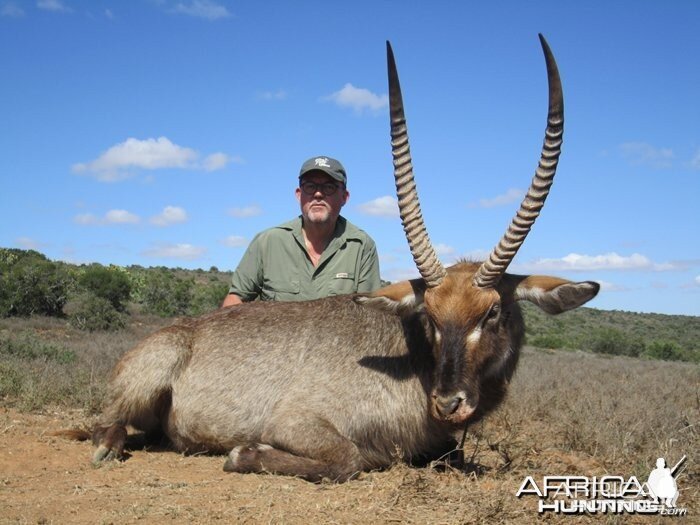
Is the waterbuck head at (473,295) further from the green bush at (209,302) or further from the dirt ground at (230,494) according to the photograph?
the green bush at (209,302)

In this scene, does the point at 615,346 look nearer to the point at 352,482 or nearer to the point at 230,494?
the point at 352,482

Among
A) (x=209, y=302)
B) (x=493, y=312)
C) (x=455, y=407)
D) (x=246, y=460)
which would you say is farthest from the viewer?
(x=209, y=302)

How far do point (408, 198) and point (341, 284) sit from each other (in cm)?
305

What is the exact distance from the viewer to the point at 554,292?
17.1 feet

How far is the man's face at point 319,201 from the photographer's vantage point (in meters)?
8.33

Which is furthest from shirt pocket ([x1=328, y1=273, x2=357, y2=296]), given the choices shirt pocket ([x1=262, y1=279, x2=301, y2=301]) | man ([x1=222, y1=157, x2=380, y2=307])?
shirt pocket ([x1=262, y1=279, x2=301, y2=301])

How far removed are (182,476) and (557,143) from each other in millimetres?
3893

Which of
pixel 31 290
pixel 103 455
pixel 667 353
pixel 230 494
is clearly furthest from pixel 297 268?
pixel 667 353

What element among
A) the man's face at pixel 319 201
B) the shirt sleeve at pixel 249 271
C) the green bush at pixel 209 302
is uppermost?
the man's face at pixel 319 201

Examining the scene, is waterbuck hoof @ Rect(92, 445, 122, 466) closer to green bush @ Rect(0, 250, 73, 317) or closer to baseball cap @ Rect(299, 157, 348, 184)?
baseball cap @ Rect(299, 157, 348, 184)

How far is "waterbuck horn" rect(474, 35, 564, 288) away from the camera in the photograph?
496 centimetres

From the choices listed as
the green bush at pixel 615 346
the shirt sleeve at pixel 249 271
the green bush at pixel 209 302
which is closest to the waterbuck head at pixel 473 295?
the shirt sleeve at pixel 249 271

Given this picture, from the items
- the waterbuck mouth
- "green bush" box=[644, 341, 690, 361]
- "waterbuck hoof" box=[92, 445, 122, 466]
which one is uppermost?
the waterbuck mouth

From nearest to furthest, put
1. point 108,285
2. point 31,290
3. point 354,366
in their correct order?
point 354,366
point 31,290
point 108,285
